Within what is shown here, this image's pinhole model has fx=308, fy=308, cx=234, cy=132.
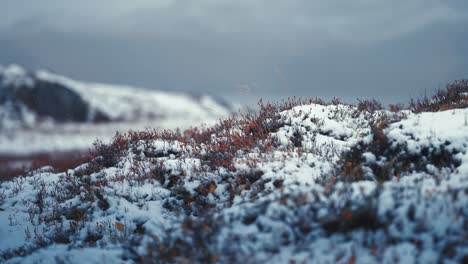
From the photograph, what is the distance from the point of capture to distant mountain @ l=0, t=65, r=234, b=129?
2031 inches

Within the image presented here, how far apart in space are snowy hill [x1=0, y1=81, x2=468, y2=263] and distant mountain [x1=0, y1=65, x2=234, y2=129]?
40.0m

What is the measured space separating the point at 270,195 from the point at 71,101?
206 ft

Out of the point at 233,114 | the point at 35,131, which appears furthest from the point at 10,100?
the point at 233,114

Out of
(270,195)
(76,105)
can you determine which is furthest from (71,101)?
(270,195)

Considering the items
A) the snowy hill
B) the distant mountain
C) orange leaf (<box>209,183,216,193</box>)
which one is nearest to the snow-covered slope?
the distant mountain

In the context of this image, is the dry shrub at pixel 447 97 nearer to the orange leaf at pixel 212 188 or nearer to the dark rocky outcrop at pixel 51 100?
the orange leaf at pixel 212 188

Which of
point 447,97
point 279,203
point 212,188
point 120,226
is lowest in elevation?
point 120,226

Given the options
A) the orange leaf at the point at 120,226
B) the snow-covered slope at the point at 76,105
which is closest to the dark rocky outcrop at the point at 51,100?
the snow-covered slope at the point at 76,105

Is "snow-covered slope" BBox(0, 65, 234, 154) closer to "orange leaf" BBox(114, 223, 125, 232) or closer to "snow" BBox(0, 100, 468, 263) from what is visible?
"snow" BBox(0, 100, 468, 263)

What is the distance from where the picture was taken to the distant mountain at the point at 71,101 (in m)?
51.6

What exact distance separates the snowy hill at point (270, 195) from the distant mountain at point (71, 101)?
40.0m

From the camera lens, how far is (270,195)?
15.2 feet

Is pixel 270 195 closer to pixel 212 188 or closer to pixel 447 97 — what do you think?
pixel 212 188

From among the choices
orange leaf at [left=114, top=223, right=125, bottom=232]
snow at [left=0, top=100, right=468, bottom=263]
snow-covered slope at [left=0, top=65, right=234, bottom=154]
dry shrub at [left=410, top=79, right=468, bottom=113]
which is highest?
snow-covered slope at [left=0, top=65, right=234, bottom=154]
